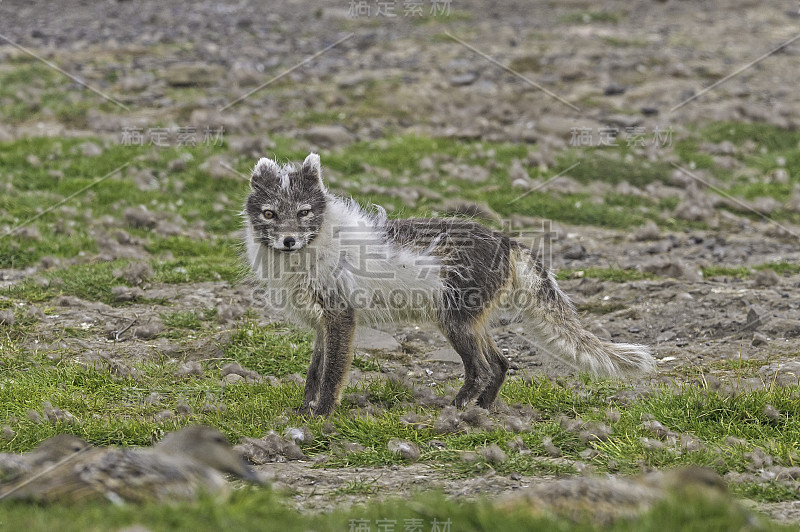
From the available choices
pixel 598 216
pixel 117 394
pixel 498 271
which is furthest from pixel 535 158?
pixel 117 394

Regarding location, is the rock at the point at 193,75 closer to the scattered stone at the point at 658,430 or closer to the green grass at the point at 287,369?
the green grass at the point at 287,369

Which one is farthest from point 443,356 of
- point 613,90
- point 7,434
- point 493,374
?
point 613,90

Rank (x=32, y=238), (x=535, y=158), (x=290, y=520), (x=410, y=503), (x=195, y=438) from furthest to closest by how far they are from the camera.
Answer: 1. (x=535, y=158)
2. (x=32, y=238)
3. (x=195, y=438)
4. (x=410, y=503)
5. (x=290, y=520)

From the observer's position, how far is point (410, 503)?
461 cm

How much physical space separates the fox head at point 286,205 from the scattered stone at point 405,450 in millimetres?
1808

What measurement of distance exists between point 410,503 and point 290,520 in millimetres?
685

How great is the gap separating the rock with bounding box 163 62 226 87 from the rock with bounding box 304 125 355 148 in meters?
3.72

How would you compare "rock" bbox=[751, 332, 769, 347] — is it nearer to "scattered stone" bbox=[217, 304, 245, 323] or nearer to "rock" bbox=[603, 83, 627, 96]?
"scattered stone" bbox=[217, 304, 245, 323]

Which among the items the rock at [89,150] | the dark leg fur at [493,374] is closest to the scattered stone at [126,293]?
the dark leg fur at [493,374]

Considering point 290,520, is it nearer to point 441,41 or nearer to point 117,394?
point 117,394

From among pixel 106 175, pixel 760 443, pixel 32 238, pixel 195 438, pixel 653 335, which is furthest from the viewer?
pixel 106 175

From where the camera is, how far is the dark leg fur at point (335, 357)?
7152 millimetres

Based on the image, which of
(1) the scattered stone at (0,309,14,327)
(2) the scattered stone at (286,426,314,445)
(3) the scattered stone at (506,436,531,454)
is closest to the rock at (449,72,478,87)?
(1) the scattered stone at (0,309,14,327)

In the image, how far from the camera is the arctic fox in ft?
24.1
